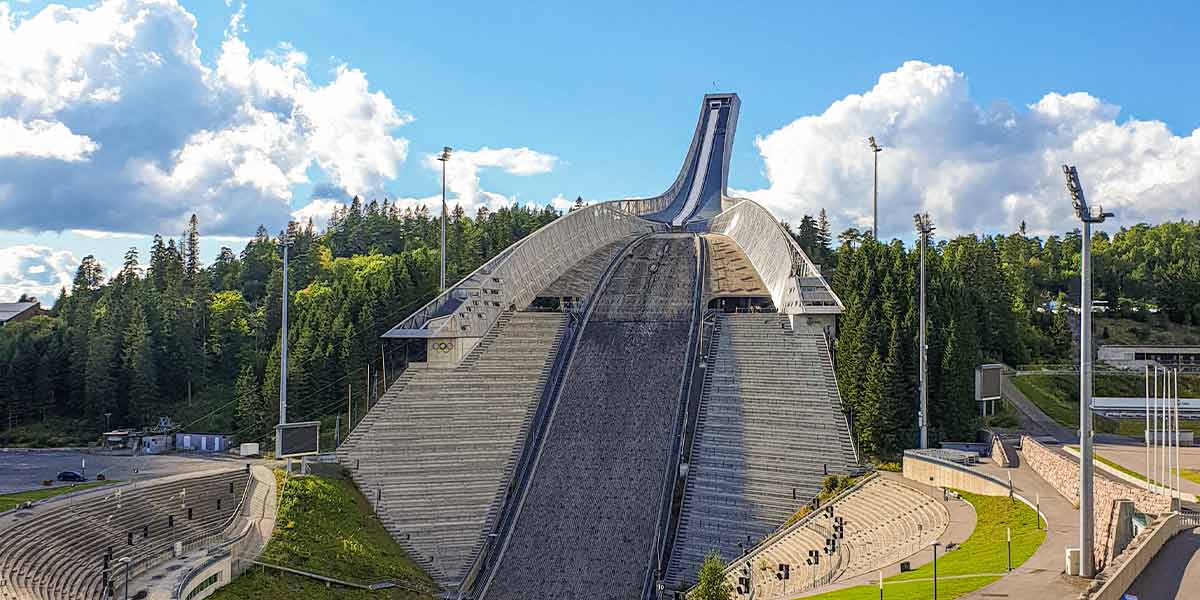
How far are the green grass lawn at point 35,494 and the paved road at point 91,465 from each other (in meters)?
1.43

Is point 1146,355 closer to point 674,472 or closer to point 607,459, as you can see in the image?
point 674,472

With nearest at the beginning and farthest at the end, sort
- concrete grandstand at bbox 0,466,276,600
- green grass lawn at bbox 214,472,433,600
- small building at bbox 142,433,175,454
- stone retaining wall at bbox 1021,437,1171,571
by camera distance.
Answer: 1. stone retaining wall at bbox 1021,437,1171,571
2. concrete grandstand at bbox 0,466,276,600
3. green grass lawn at bbox 214,472,433,600
4. small building at bbox 142,433,175,454

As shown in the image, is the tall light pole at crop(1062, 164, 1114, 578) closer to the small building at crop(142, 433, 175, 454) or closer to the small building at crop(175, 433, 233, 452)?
the small building at crop(175, 433, 233, 452)

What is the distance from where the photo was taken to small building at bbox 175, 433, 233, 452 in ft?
156

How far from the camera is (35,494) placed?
30.2 metres

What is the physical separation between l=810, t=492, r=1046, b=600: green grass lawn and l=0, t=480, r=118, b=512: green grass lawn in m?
23.0

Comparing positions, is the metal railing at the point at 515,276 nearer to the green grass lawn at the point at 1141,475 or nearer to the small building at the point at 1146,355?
the green grass lawn at the point at 1141,475

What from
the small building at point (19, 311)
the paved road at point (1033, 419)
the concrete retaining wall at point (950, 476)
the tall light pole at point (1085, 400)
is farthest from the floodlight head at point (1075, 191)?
the small building at point (19, 311)

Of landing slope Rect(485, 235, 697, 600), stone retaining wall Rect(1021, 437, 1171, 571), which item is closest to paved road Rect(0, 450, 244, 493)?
landing slope Rect(485, 235, 697, 600)

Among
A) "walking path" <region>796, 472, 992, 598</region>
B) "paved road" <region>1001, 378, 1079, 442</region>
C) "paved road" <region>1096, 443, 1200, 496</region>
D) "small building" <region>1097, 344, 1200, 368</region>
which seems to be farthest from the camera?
"small building" <region>1097, 344, 1200, 368</region>

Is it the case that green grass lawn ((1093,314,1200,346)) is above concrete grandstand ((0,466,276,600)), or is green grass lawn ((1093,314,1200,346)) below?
above

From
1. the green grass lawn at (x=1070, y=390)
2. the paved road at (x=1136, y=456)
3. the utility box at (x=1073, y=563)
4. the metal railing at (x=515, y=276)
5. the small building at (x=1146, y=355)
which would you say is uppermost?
the metal railing at (x=515, y=276)

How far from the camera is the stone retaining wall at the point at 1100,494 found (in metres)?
19.9

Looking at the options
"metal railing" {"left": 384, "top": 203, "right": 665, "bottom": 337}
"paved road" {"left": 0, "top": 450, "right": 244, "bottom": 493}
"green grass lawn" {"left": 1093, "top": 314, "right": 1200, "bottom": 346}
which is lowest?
"paved road" {"left": 0, "top": 450, "right": 244, "bottom": 493}
